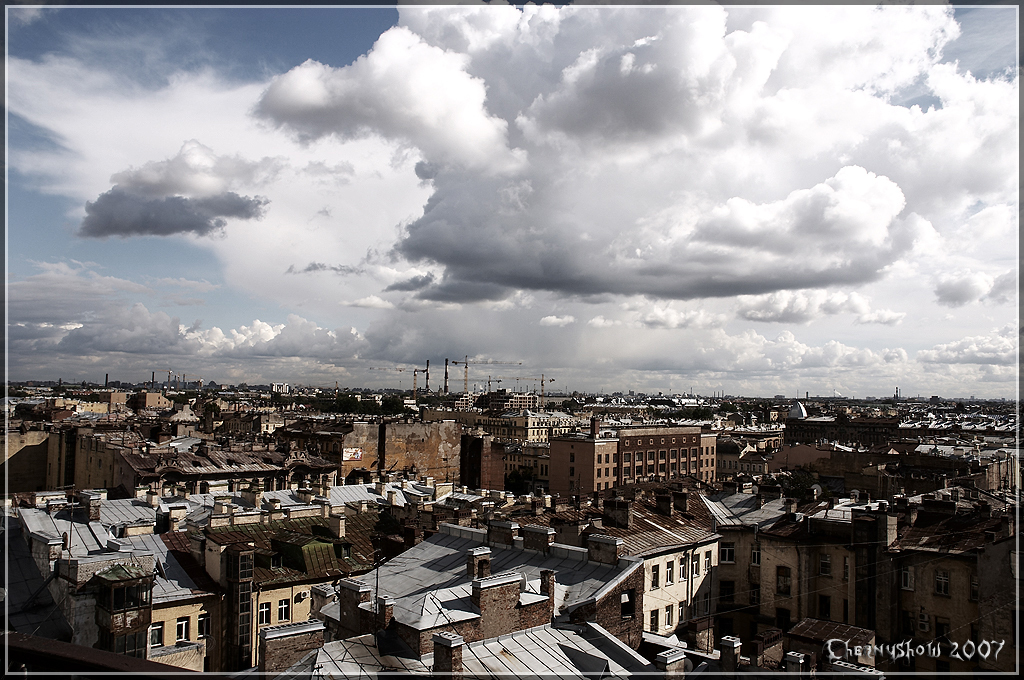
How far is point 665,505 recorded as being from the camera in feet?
88.2

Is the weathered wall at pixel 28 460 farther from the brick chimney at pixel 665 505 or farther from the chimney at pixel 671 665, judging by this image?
the chimney at pixel 671 665

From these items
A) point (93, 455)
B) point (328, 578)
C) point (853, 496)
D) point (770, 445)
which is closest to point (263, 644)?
point (328, 578)

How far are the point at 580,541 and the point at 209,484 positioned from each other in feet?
80.8

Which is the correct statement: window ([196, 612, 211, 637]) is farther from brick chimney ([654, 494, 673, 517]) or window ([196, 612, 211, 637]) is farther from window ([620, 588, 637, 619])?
brick chimney ([654, 494, 673, 517])

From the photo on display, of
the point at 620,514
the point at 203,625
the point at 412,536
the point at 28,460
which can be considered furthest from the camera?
the point at 28,460

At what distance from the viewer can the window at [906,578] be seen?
20.9 metres

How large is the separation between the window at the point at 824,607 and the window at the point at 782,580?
108 centimetres

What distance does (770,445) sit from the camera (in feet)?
338

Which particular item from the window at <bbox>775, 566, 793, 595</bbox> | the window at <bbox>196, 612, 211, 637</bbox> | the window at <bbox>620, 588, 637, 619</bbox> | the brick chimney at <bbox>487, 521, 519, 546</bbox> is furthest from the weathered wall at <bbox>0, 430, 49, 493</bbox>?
the window at <bbox>775, 566, 793, 595</bbox>

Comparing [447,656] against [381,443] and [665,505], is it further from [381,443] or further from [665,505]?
[381,443]

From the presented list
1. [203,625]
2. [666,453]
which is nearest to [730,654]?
[203,625]

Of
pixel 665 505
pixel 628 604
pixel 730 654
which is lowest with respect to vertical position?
pixel 665 505

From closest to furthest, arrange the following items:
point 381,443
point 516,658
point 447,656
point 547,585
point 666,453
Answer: point 447,656 → point 516,658 → point 547,585 → point 381,443 → point 666,453

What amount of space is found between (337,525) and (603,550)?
14.1 metres
